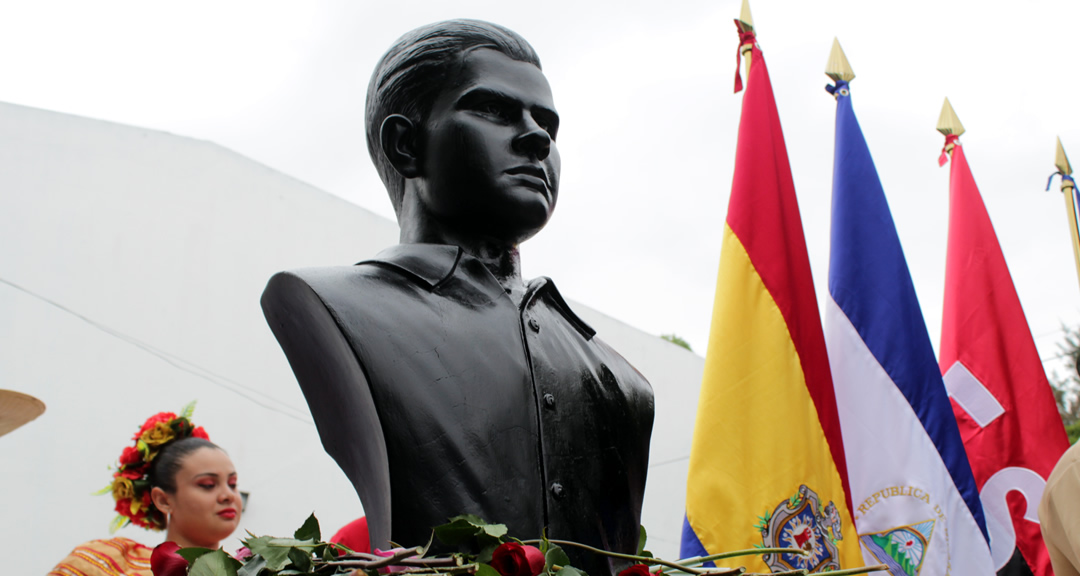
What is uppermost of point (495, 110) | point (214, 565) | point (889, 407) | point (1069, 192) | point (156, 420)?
point (1069, 192)

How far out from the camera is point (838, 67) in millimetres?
4438

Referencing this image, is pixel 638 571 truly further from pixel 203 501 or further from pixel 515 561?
pixel 203 501

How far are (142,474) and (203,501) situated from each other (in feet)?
1.11

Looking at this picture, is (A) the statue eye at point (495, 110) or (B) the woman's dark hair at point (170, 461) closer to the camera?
(A) the statue eye at point (495, 110)

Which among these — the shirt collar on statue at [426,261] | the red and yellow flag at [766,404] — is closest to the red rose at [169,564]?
the shirt collar on statue at [426,261]

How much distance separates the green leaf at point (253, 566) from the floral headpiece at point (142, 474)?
1988 millimetres

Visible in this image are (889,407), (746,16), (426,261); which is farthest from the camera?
(746,16)

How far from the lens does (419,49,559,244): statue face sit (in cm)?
148

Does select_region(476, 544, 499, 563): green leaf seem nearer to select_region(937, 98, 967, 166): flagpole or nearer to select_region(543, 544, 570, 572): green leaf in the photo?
select_region(543, 544, 570, 572): green leaf

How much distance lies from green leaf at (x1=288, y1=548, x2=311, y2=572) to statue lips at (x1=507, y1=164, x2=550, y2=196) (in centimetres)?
74

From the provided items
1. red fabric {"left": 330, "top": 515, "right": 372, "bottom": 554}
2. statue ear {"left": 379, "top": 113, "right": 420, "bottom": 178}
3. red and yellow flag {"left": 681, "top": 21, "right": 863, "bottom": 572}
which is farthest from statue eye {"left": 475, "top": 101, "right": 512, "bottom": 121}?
red and yellow flag {"left": 681, "top": 21, "right": 863, "bottom": 572}

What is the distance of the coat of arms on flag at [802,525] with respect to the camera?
3.15 meters

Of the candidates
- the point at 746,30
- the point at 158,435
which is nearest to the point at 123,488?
the point at 158,435

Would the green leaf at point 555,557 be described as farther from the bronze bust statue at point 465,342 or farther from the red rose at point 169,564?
the red rose at point 169,564
